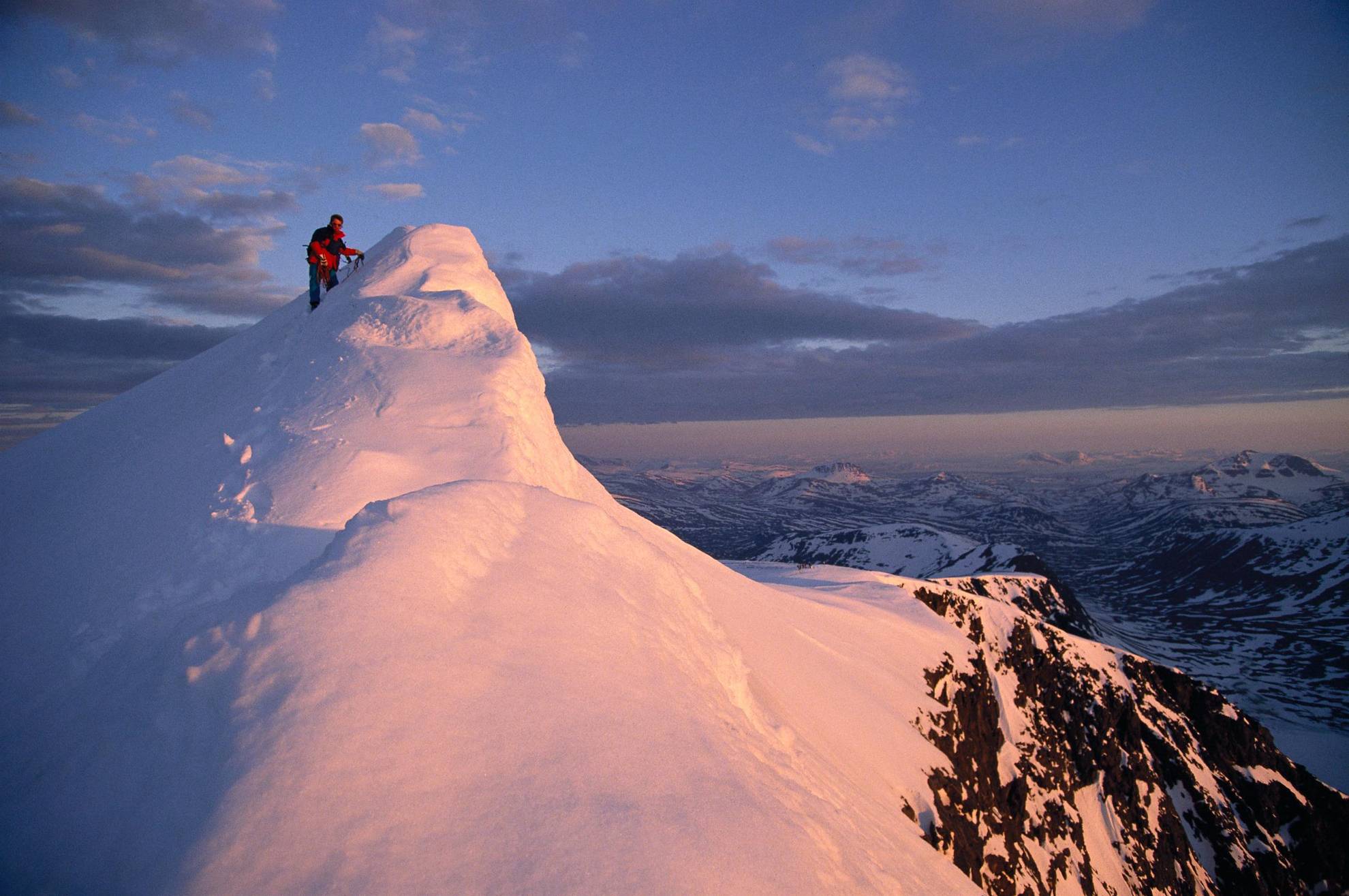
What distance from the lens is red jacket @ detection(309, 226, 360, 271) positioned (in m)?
22.4

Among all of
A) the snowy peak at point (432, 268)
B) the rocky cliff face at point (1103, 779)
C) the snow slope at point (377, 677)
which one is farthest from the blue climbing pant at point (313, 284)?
the rocky cliff face at point (1103, 779)

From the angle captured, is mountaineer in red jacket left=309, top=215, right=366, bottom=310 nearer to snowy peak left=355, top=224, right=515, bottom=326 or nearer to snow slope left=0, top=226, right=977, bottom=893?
snowy peak left=355, top=224, right=515, bottom=326

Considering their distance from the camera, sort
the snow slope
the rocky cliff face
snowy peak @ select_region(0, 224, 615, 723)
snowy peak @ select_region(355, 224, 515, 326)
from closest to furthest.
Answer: the snow slope, snowy peak @ select_region(0, 224, 615, 723), snowy peak @ select_region(355, 224, 515, 326), the rocky cliff face

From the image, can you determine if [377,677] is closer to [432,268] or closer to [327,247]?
[432,268]

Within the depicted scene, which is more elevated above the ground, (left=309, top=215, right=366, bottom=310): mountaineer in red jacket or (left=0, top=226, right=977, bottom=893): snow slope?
(left=309, top=215, right=366, bottom=310): mountaineer in red jacket

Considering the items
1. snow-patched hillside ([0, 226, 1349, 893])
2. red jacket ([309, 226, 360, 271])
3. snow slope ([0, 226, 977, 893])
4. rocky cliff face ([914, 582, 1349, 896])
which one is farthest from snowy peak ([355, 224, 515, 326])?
rocky cliff face ([914, 582, 1349, 896])

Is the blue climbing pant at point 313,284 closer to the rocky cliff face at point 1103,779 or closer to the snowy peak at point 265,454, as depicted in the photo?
the snowy peak at point 265,454

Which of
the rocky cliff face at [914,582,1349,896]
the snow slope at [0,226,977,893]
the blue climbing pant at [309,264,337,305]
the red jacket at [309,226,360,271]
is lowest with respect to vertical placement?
the rocky cliff face at [914,582,1349,896]

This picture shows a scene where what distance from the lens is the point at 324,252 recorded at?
22625mm

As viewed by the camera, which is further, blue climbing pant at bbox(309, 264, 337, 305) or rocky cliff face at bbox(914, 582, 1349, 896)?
rocky cliff face at bbox(914, 582, 1349, 896)

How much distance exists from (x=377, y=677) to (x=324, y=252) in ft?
69.8

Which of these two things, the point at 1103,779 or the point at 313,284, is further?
the point at 1103,779

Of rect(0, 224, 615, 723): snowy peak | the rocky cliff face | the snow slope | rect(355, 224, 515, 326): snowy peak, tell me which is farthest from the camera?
the rocky cliff face

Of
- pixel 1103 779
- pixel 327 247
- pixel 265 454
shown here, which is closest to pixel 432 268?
pixel 327 247
